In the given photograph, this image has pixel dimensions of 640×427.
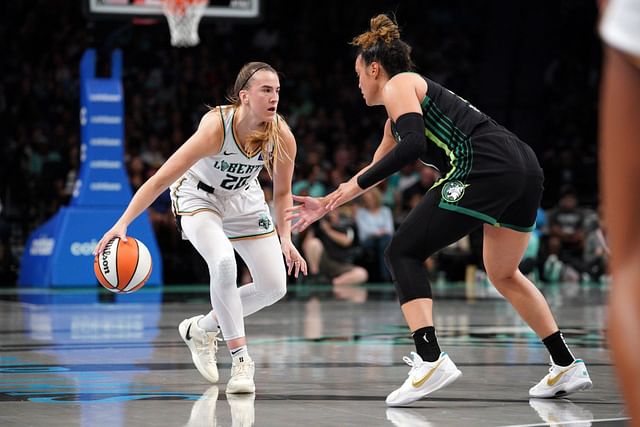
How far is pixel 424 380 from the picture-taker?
196 inches

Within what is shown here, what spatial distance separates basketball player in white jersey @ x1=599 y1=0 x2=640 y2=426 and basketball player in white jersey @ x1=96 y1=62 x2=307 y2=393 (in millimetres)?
3789

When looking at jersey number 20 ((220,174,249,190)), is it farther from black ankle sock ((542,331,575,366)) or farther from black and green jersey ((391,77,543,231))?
black ankle sock ((542,331,575,366))

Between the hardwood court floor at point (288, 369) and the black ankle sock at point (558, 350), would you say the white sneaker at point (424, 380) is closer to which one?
the hardwood court floor at point (288, 369)

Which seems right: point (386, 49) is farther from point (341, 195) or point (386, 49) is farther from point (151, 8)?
point (151, 8)

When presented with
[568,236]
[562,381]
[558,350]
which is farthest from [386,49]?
[568,236]

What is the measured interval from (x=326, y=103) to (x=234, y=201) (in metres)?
15.1

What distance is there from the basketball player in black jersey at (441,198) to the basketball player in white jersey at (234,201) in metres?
0.62

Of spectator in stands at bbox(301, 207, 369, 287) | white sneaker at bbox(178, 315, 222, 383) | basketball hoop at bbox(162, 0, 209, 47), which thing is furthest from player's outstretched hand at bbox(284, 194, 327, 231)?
spectator in stands at bbox(301, 207, 369, 287)

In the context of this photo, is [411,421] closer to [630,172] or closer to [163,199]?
[630,172]

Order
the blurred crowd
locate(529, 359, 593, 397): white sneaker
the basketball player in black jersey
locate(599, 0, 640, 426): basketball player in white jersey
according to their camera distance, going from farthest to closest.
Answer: the blurred crowd → locate(529, 359, 593, 397): white sneaker → the basketball player in black jersey → locate(599, 0, 640, 426): basketball player in white jersey

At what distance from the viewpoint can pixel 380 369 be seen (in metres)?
6.39

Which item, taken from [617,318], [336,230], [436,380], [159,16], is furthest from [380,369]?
[336,230]

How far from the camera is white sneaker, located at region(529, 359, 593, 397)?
5.30 m

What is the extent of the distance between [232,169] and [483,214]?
1494mm
